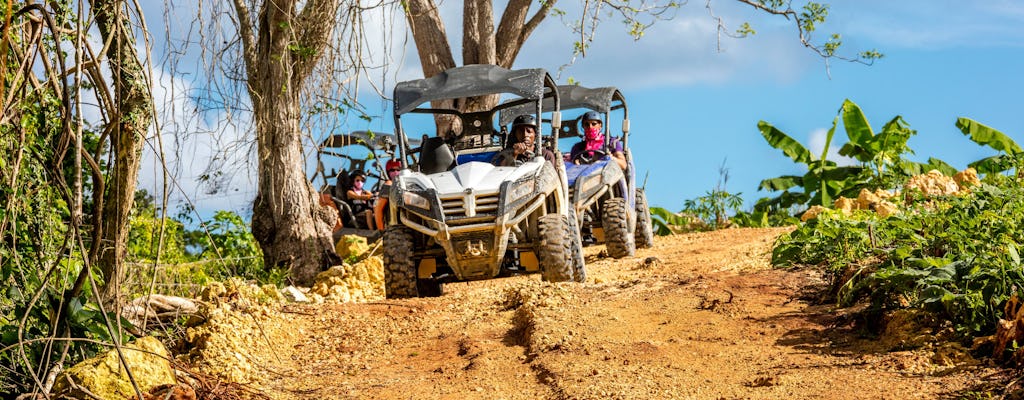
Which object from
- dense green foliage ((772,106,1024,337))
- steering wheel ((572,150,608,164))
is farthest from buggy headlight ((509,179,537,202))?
steering wheel ((572,150,608,164))

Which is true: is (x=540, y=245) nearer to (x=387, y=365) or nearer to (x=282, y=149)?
(x=387, y=365)

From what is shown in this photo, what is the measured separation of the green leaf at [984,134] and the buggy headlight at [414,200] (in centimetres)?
1114

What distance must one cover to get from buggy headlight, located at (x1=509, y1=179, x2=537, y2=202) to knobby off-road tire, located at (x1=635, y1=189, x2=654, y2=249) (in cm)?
493

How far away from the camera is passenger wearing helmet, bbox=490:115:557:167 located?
10594mm

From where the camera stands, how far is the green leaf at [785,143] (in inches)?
744

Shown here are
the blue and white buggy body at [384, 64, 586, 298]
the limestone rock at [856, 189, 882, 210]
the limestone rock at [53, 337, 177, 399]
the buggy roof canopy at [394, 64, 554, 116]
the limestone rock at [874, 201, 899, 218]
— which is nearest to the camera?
the limestone rock at [53, 337, 177, 399]

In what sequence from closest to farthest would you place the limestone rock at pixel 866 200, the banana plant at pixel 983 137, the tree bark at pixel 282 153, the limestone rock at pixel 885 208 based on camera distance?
1. the tree bark at pixel 282 153
2. the limestone rock at pixel 885 208
3. the limestone rock at pixel 866 200
4. the banana plant at pixel 983 137

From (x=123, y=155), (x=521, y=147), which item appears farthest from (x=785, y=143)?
(x=123, y=155)

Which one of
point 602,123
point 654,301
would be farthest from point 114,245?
point 602,123

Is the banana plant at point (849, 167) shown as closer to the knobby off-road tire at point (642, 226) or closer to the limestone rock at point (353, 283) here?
the knobby off-road tire at point (642, 226)

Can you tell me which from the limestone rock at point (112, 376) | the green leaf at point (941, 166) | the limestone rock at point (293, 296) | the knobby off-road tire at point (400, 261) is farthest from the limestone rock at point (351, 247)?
the green leaf at point (941, 166)

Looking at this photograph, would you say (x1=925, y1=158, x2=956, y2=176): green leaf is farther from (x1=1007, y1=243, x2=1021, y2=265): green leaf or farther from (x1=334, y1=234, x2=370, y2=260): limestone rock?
(x1=1007, y1=243, x2=1021, y2=265): green leaf

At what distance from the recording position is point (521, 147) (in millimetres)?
10812

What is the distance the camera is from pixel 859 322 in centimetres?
663
